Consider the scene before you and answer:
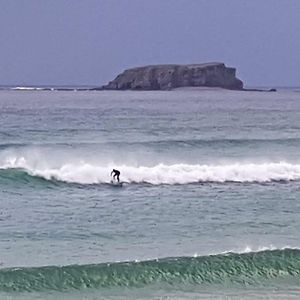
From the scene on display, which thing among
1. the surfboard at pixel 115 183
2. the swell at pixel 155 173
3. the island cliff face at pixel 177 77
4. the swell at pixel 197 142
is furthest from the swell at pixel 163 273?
the island cliff face at pixel 177 77

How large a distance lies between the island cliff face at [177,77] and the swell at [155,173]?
432 feet

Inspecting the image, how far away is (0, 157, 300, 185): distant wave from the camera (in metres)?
21.3

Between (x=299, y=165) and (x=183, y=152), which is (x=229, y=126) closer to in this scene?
(x=183, y=152)

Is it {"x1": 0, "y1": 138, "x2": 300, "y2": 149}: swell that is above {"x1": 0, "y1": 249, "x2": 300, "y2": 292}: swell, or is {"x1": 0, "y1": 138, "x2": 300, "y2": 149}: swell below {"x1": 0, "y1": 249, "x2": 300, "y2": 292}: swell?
below

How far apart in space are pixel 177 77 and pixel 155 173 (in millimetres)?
135846

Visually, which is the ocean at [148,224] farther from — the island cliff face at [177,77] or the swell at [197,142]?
the island cliff face at [177,77]

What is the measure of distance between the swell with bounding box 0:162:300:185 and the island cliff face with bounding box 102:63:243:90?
131820 millimetres

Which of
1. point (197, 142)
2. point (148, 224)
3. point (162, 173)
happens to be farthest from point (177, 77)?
point (148, 224)

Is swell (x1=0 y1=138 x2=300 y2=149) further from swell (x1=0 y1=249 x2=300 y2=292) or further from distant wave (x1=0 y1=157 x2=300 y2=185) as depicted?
swell (x1=0 y1=249 x2=300 y2=292)

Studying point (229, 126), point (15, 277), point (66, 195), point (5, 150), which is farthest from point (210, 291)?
point (229, 126)

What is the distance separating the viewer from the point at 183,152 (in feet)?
99.1

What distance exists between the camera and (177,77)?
157125mm

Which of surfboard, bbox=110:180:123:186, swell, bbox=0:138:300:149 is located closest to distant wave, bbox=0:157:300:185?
surfboard, bbox=110:180:123:186

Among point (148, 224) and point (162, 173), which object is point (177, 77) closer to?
point (162, 173)
